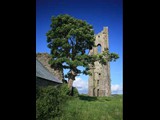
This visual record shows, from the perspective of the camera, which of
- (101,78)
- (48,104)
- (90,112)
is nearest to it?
(48,104)

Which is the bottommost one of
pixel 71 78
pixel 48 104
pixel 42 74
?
pixel 48 104

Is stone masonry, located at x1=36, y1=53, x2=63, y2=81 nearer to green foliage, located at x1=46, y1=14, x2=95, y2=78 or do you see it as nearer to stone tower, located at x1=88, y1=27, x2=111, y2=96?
green foliage, located at x1=46, y1=14, x2=95, y2=78

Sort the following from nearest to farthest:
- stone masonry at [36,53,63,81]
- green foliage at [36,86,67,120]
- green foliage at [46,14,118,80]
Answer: green foliage at [36,86,67,120] < green foliage at [46,14,118,80] < stone masonry at [36,53,63,81]

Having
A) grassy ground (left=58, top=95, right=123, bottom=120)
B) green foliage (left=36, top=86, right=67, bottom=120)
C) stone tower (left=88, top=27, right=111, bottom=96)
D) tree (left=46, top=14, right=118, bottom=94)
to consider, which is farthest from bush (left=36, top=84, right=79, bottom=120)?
stone tower (left=88, top=27, right=111, bottom=96)

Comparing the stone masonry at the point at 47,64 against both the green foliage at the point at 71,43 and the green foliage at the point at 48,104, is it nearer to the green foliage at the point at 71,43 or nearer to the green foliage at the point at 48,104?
the green foliage at the point at 71,43

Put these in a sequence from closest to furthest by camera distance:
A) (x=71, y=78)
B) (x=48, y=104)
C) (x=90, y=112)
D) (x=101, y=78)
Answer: (x=48, y=104) < (x=90, y=112) < (x=71, y=78) < (x=101, y=78)

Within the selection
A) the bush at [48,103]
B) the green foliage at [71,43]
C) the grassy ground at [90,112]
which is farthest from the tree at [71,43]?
the bush at [48,103]

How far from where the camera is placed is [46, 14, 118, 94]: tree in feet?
70.7

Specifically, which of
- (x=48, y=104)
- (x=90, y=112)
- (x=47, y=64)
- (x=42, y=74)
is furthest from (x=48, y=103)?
(x=47, y=64)

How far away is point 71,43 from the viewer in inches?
901

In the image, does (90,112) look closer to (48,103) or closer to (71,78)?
Answer: (48,103)

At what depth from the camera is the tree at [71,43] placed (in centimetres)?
2156
